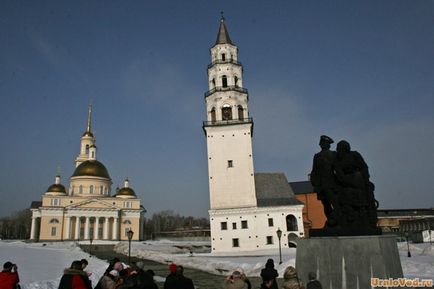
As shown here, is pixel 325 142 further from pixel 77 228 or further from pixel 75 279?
pixel 77 228

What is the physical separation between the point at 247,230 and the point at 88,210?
47171mm

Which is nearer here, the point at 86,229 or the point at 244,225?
the point at 244,225

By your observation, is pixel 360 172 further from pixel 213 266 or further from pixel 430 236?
pixel 430 236

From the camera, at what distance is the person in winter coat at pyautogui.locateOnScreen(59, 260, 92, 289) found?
21.7 feet

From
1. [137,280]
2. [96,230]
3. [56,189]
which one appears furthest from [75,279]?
[56,189]

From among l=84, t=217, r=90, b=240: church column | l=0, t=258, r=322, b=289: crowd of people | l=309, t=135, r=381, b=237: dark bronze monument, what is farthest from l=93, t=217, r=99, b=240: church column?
l=309, t=135, r=381, b=237: dark bronze monument

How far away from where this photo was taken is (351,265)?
7.58 meters

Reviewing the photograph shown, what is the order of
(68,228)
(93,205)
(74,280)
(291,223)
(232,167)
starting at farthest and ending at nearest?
(93,205)
(68,228)
(291,223)
(232,167)
(74,280)

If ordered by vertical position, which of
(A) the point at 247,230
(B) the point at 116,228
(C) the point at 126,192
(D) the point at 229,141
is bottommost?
(A) the point at 247,230

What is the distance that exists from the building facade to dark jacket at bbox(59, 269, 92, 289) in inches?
2604

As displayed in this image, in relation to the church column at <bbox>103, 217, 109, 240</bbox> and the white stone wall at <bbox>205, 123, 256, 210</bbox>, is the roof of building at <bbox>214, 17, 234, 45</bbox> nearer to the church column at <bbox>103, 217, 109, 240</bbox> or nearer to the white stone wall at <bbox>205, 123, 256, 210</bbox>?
the white stone wall at <bbox>205, 123, 256, 210</bbox>

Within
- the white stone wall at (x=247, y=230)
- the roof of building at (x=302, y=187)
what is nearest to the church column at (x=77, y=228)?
the white stone wall at (x=247, y=230)

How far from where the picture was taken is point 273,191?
4350cm

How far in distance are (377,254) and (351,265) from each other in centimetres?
62
